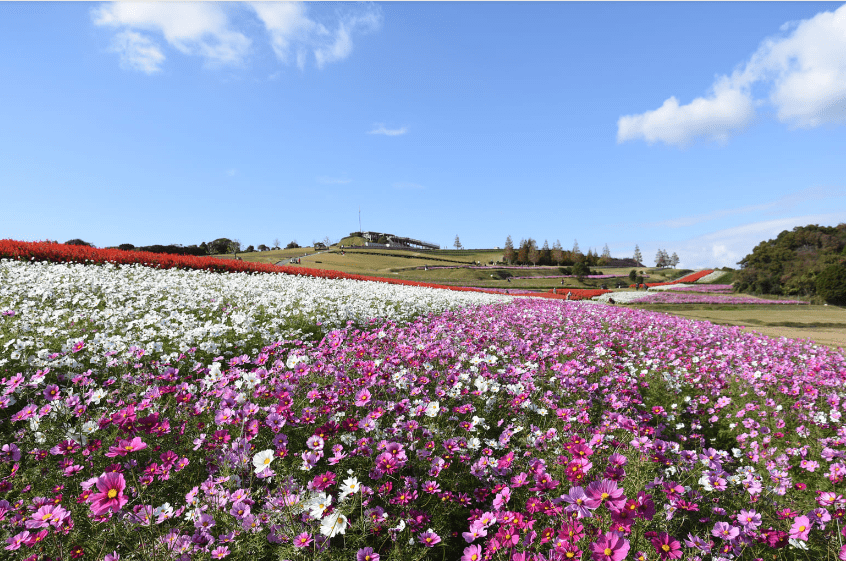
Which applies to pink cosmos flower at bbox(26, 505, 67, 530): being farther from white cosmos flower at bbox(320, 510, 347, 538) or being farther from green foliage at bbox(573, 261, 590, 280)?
green foliage at bbox(573, 261, 590, 280)

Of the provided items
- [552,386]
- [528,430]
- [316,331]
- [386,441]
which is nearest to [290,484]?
[386,441]

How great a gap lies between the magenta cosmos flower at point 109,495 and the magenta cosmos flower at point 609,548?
2.11 metres

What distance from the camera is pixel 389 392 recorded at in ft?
13.6

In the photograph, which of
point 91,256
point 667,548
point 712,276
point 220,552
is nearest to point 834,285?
point 712,276

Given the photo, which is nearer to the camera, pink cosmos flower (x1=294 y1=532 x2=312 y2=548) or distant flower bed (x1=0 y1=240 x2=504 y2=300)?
pink cosmos flower (x1=294 y1=532 x2=312 y2=548)

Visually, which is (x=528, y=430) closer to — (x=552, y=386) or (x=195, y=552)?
(x=552, y=386)

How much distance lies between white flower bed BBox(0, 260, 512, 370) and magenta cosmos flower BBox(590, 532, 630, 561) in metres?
4.62

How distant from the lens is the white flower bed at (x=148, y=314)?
5.20 metres

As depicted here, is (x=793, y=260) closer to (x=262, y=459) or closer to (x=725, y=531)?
(x=725, y=531)

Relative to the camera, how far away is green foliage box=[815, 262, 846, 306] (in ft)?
80.7

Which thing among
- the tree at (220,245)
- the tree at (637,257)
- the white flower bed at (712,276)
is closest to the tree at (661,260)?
the tree at (637,257)

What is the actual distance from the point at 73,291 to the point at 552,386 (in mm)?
11367

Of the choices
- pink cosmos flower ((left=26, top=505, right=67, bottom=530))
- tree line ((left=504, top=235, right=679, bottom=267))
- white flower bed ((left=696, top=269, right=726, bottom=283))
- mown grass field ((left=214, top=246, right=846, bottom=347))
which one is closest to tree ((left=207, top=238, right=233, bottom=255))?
mown grass field ((left=214, top=246, right=846, bottom=347))

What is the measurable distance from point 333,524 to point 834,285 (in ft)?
118
